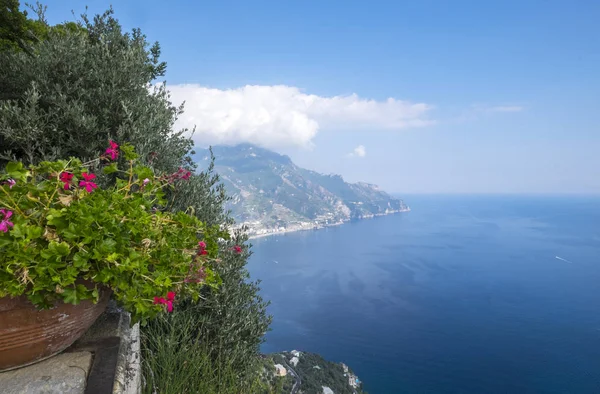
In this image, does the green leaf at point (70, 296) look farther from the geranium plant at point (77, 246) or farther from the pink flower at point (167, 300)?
the pink flower at point (167, 300)

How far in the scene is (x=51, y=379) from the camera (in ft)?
8.11

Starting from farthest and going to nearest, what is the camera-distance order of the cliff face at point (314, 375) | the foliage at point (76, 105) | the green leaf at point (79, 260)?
the cliff face at point (314, 375), the foliage at point (76, 105), the green leaf at point (79, 260)

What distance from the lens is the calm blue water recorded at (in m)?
65.6

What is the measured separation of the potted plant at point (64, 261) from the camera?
2.34 meters

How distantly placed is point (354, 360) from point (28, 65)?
251 feet

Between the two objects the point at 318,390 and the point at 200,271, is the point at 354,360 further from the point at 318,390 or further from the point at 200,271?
the point at 200,271

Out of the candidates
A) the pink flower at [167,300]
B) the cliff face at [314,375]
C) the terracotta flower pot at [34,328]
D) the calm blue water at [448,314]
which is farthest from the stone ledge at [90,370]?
the calm blue water at [448,314]

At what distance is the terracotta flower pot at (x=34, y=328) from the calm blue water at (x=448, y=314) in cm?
6846

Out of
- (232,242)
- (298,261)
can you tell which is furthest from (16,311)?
(298,261)

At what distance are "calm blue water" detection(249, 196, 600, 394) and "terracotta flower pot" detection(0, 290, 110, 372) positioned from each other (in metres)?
68.5

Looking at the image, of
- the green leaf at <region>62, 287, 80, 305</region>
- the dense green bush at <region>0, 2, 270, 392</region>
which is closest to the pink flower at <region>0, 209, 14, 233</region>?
the green leaf at <region>62, 287, 80, 305</region>

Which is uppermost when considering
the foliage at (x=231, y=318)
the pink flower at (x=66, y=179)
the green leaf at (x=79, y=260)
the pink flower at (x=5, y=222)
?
the pink flower at (x=66, y=179)

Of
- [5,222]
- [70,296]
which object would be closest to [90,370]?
[70,296]

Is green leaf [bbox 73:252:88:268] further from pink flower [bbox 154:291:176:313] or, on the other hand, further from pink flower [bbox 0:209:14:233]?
pink flower [bbox 154:291:176:313]
